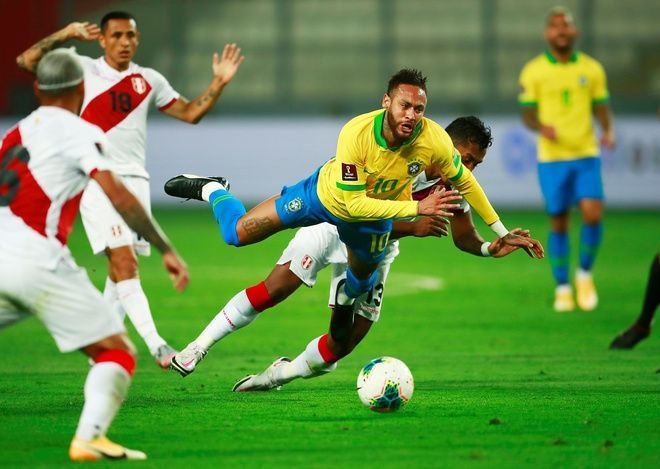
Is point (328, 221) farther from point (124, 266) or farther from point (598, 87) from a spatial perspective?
point (598, 87)

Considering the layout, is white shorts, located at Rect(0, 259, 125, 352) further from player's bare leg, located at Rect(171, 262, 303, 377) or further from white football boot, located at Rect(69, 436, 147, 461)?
player's bare leg, located at Rect(171, 262, 303, 377)

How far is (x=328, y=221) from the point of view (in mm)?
7766

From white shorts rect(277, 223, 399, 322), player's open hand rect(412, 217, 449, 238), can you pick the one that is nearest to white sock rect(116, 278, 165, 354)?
white shorts rect(277, 223, 399, 322)

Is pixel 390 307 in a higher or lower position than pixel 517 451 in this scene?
lower

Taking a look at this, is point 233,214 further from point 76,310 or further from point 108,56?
point 76,310

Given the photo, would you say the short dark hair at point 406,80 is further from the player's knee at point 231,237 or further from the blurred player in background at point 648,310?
the blurred player in background at point 648,310

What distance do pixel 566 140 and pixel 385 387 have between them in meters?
6.78

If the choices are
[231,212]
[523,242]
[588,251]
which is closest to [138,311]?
[231,212]

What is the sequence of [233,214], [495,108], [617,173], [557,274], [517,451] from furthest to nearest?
[495,108] → [617,173] → [557,274] → [233,214] → [517,451]

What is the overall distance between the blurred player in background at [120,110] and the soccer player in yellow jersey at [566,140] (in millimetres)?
4895

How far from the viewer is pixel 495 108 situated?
83.3 ft

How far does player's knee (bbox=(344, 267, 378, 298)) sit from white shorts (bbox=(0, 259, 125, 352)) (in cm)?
236

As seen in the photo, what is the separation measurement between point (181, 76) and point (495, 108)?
6.42 meters

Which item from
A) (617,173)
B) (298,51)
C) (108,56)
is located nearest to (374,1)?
(298,51)
